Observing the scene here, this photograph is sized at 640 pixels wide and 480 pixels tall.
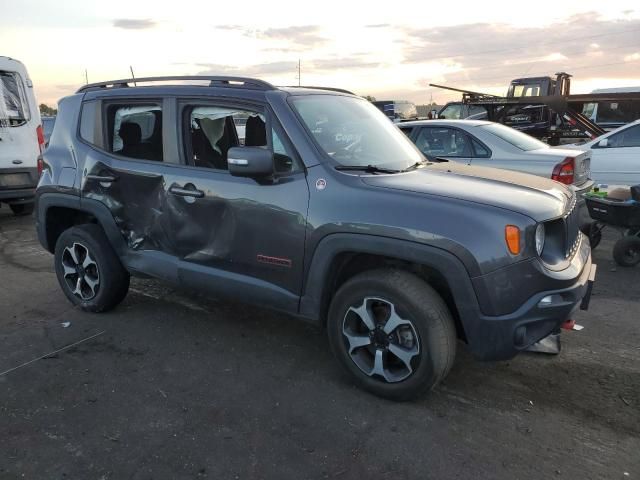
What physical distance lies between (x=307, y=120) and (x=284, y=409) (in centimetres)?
183

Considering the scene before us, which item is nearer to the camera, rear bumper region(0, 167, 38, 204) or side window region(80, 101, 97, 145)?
side window region(80, 101, 97, 145)

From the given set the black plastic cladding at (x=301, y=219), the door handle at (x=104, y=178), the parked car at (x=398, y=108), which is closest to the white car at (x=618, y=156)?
the black plastic cladding at (x=301, y=219)

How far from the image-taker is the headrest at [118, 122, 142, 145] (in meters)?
4.20

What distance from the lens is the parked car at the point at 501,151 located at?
6.58 meters

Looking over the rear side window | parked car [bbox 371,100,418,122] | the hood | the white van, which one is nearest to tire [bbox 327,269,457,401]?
the hood

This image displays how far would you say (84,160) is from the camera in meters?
4.36

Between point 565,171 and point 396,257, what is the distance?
4479mm

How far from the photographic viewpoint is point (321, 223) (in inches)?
125

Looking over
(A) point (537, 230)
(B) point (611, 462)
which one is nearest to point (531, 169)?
(A) point (537, 230)

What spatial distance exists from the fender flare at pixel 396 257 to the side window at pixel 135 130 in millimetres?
1594

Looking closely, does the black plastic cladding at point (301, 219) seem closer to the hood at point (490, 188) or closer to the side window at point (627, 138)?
the hood at point (490, 188)

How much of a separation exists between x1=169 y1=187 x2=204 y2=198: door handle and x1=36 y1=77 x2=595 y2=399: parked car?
0.5 inches

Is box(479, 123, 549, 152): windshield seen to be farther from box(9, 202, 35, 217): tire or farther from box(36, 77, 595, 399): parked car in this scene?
box(9, 202, 35, 217): tire

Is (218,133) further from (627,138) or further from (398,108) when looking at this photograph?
(398,108)
